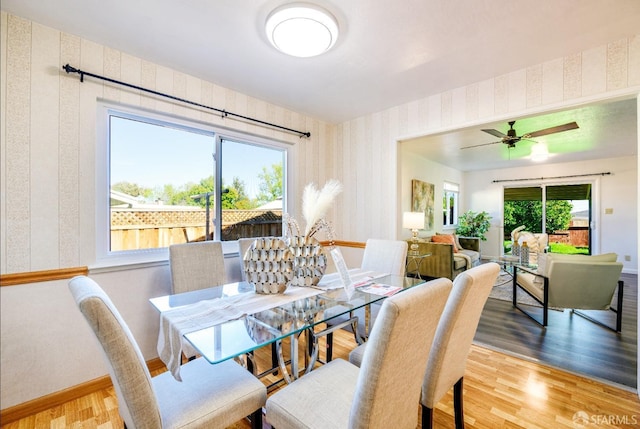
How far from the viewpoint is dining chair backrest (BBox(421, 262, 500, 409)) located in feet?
3.79

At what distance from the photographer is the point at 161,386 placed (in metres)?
1.18

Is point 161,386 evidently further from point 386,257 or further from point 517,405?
point 517,405

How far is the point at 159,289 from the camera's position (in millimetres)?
2172

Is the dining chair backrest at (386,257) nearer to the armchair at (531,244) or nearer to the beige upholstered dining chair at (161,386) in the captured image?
the beige upholstered dining chair at (161,386)

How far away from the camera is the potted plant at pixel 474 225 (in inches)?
267

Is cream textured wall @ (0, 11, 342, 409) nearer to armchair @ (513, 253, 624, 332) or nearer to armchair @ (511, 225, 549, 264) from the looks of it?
armchair @ (513, 253, 624, 332)

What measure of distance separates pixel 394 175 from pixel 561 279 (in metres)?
2.01

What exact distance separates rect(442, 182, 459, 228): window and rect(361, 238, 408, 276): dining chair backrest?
480 centimetres

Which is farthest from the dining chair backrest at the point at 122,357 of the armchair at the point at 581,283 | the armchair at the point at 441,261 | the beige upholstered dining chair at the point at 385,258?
the armchair at the point at 441,261

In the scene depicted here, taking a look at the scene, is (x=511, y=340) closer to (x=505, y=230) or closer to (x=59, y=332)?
(x=59, y=332)

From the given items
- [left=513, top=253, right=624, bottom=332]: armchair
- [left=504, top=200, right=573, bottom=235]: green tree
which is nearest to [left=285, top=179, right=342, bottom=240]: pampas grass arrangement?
[left=513, top=253, right=624, bottom=332]: armchair

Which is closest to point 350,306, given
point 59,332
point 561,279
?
point 59,332

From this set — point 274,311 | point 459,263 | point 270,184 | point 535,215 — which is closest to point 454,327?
point 274,311

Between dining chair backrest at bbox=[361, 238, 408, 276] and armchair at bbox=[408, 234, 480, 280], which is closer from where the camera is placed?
dining chair backrest at bbox=[361, 238, 408, 276]
